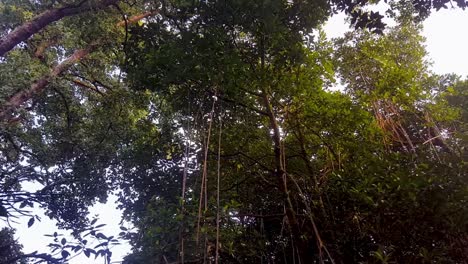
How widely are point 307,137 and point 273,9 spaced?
1.46 m

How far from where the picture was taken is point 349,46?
5.62m

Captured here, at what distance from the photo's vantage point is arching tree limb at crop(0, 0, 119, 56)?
3.75m

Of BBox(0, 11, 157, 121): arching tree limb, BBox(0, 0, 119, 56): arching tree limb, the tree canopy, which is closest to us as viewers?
the tree canopy

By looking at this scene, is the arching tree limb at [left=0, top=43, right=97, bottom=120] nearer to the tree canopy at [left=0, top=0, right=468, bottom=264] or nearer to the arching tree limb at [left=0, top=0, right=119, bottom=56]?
the tree canopy at [left=0, top=0, right=468, bottom=264]

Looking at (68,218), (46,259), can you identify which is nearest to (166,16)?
(46,259)

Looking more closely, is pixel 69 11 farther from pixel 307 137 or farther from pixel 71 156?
pixel 307 137

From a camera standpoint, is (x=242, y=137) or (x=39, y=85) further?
(x=39, y=85)

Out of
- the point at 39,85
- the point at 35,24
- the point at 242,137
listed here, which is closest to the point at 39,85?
the point at 39,85

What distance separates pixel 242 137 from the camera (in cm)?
379

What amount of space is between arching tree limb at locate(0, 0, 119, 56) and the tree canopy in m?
0.02

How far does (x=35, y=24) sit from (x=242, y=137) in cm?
253

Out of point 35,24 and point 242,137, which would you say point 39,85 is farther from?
point 242,137

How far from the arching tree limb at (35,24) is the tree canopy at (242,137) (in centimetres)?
2

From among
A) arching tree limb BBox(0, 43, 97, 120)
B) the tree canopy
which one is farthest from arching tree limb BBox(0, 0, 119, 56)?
arching tree limb BBox(0, 43, 97, 120)
